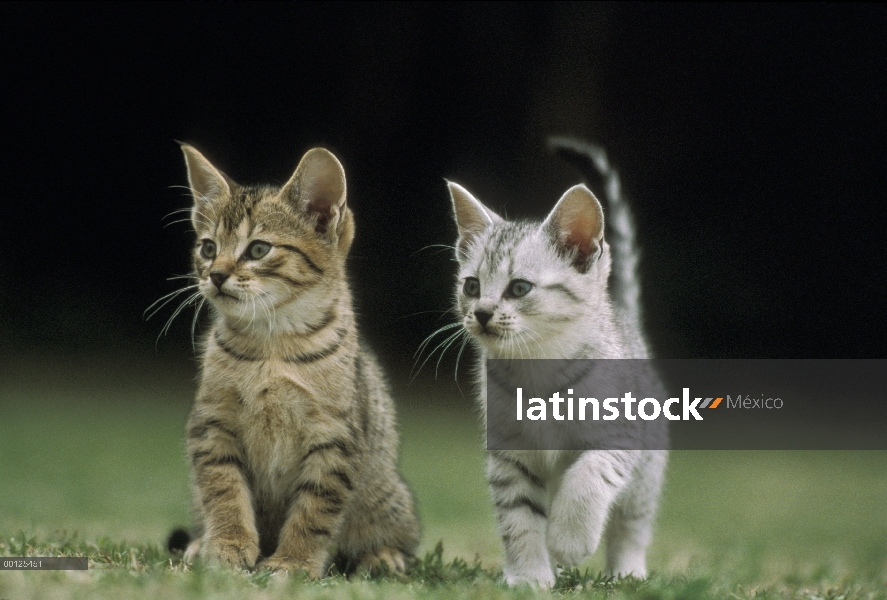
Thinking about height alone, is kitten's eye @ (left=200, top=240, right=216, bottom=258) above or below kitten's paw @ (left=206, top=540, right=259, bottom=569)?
above

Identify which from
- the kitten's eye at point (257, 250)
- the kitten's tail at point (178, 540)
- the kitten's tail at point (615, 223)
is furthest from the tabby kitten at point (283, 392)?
the kitten's tail at point (615, 223)

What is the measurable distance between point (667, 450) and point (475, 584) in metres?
0.98

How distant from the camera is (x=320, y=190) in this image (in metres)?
2.59

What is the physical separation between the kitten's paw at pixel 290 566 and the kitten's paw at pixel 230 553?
0.04 metres

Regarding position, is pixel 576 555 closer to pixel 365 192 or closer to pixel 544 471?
pixel 544 471

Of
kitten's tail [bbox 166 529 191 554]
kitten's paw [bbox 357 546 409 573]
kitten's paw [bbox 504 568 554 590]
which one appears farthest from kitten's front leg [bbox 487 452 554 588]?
kitten's tail [bbox 166 529 191 554]

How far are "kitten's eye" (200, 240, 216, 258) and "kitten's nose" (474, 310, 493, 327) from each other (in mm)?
765

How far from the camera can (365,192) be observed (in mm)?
4496

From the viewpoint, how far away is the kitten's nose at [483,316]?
253 centimetres

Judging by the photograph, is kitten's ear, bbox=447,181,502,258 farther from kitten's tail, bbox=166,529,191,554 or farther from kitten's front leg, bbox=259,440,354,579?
kitten's tail, bbox=166,529,191,554

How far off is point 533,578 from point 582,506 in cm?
25

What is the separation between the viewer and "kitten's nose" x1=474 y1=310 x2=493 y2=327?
253cm

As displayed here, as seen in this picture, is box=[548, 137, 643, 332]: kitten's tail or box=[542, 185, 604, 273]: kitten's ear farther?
box=[548, 137, 643, 332]: kitten's tail

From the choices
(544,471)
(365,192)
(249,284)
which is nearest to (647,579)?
(544,471)
